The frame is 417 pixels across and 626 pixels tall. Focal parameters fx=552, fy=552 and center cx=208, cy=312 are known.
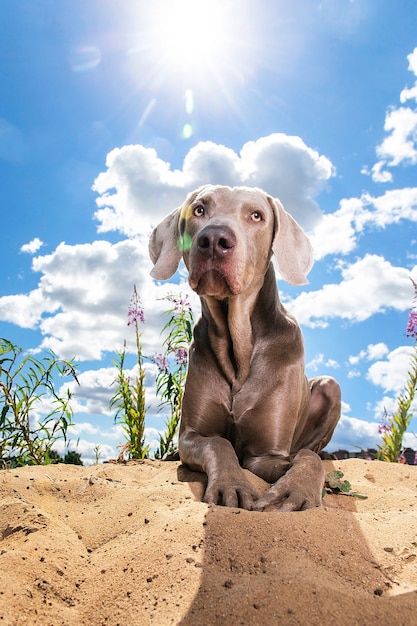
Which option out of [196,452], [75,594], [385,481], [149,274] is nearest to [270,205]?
[149,274]

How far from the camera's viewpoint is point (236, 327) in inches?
134

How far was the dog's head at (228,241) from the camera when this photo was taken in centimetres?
289

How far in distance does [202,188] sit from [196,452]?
1.67 metres

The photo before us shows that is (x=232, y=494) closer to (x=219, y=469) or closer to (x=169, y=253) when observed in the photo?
(x=219, y=469)

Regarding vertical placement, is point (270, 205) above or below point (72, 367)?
above

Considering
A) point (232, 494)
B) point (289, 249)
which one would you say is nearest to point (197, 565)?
point (232, 494)

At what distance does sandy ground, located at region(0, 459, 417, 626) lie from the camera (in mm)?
1454

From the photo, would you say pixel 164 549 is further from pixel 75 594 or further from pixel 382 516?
pixel 382 516

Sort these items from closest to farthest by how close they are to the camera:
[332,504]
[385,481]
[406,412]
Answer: [332,504] < [385,481] < [406,412]

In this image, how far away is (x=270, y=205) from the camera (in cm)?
352

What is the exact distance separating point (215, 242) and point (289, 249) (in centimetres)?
82

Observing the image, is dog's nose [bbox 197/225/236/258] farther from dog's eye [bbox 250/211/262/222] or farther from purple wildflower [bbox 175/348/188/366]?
purple wildflower [bbox 175/348/188/366]

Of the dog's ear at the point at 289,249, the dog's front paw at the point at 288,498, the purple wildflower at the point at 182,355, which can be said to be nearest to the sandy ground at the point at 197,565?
the dog's front paw at the point at 288,498

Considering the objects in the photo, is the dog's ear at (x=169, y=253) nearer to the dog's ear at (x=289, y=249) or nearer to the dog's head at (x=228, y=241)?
the dog's head at (x=228, y=241)
